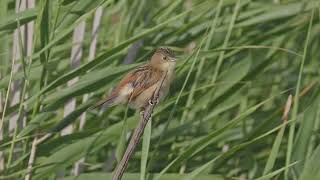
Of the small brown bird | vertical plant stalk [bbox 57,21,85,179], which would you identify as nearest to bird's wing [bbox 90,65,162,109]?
the small brown bird

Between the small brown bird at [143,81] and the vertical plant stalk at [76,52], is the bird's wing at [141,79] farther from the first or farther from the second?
the vertical plant stalk at [76,52]

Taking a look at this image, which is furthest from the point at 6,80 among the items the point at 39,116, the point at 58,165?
the point at 58,165

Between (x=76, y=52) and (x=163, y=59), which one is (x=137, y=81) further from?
(x=76, y=52)

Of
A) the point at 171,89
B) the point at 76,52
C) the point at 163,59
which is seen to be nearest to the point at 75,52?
the point at 76,52

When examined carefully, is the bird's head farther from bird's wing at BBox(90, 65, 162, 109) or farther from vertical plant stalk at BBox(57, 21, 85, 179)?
vertical plant stalk at BBox(57, 21, 85, 179)

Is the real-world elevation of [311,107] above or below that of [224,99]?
below

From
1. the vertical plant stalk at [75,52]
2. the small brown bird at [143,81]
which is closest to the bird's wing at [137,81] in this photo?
the small brown bird at [143,81]

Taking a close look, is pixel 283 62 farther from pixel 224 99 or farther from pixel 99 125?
pixel 99 125
